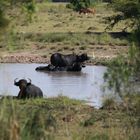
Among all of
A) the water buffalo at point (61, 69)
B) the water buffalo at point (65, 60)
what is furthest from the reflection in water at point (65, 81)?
the water buffalo at point (65, 60)

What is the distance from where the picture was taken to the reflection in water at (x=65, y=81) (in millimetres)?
18794

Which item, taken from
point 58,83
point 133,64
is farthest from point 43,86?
point 133,64

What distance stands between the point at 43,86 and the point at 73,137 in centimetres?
1398

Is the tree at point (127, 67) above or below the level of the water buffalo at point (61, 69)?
above

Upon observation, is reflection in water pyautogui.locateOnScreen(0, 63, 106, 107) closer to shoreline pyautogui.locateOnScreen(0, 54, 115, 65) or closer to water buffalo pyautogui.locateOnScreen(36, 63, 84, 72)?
water buffalo pyautogui.locateOnScreen(36, 63, 84, 72)

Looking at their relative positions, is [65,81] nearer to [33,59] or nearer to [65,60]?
[65,60]

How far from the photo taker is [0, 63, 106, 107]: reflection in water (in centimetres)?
1879

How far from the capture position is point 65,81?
23.1 metres

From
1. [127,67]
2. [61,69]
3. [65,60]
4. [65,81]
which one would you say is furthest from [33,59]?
[127,67]

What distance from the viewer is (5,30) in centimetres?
812

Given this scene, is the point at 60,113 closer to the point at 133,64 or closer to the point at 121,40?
the point at 133,64

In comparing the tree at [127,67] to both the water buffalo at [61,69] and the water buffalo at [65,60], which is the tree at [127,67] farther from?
the water buffalo at [65,60]

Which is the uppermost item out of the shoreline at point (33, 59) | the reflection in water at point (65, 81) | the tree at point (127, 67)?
the tree at point (127, 67)

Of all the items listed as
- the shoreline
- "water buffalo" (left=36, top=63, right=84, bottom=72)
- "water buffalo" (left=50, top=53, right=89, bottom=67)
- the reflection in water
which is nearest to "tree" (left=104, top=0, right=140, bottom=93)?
the reflection in water
